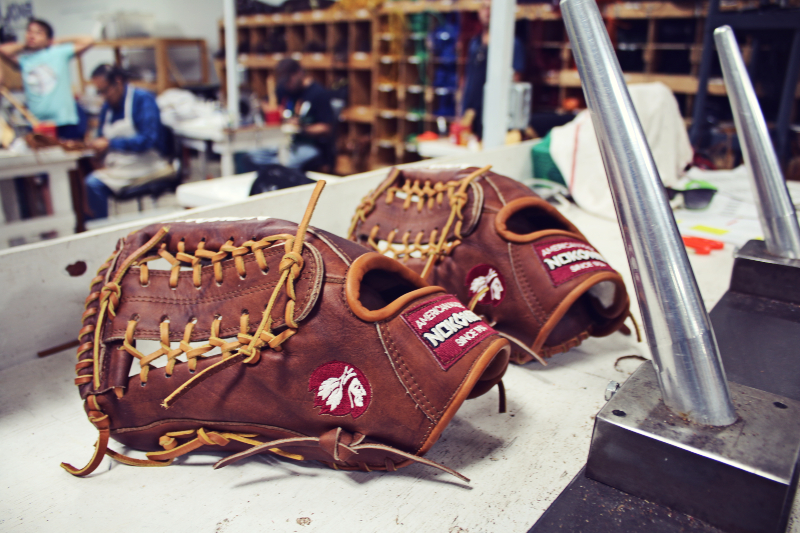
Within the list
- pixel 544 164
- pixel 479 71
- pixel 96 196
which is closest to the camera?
pixel 544 164

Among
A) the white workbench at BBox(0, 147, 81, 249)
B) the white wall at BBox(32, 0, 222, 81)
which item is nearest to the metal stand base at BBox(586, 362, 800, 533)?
the white workbench at BBox(0, 147, 81, 249)

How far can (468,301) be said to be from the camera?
0.83 meters

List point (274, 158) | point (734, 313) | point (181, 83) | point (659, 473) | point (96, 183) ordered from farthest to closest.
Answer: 1. point (181, 83)
2. point (274, 158)
3. point (96, 183)
4. point (734, 313)
5. point (659, 473)

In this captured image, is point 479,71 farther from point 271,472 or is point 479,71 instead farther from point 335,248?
point 271,472

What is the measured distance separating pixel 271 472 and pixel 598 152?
1.40m

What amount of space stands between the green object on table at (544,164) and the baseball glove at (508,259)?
964 mm

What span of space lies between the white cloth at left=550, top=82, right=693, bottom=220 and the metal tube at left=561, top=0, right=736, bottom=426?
1.18 metres

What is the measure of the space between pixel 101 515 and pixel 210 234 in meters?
0.31

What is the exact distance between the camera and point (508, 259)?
31.4 inches

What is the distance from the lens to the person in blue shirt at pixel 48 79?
342 cm

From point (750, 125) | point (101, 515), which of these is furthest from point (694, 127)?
point (101, 515)

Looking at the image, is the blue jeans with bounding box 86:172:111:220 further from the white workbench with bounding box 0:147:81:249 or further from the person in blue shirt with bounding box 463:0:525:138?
the person in blue shirt with bounding box 463:0:525:138

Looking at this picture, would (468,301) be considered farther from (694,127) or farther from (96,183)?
(96,183)

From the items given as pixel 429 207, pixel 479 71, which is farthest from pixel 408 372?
pixel 479 71
